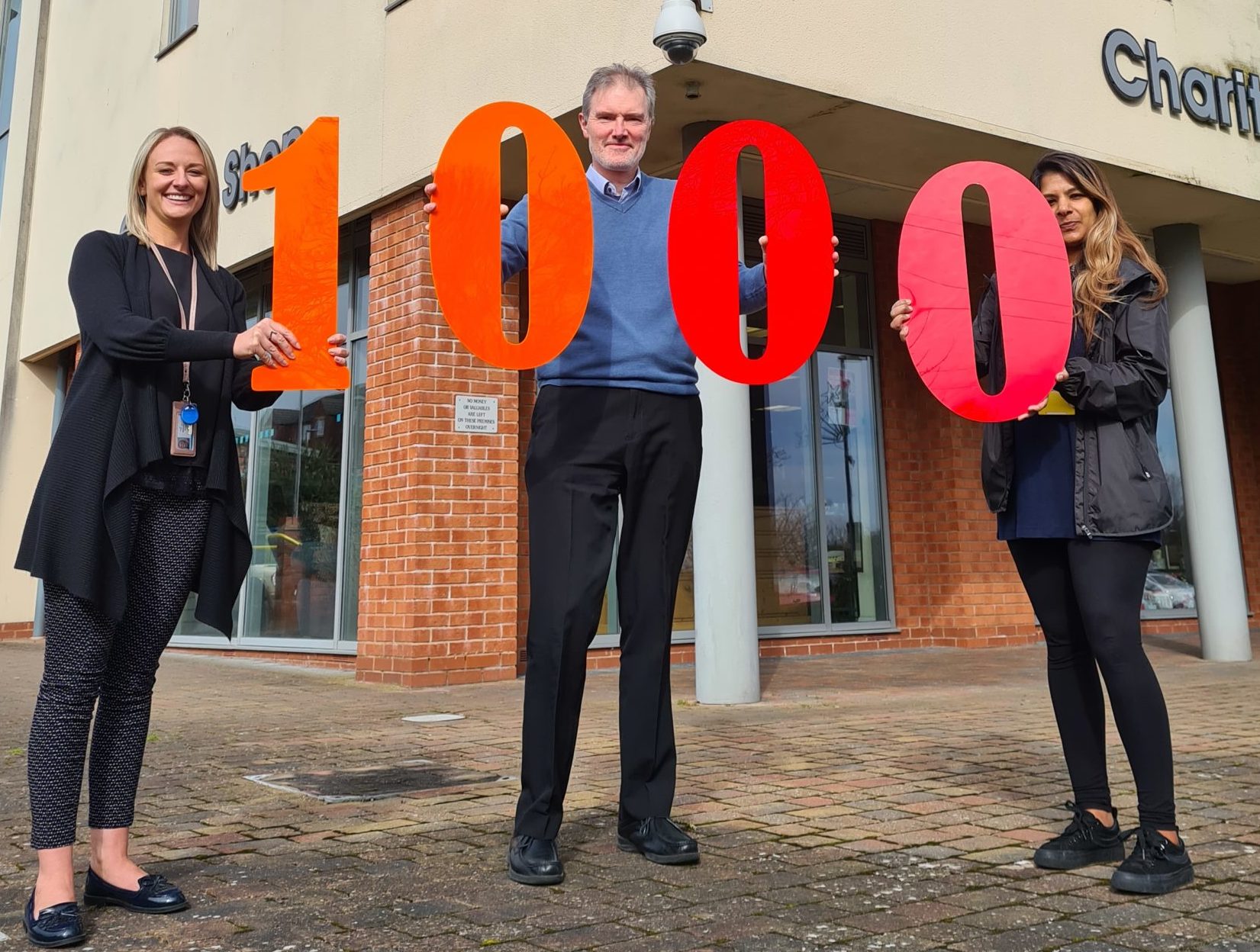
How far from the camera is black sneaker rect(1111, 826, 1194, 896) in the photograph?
2697 mm

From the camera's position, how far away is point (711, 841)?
3273mm

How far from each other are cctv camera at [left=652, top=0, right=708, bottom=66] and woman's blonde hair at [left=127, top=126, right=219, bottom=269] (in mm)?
3350

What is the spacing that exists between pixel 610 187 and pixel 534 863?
1846 mm

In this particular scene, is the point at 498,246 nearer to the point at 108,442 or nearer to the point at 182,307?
the point at 182,307

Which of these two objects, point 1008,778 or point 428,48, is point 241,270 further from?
point 1008,778

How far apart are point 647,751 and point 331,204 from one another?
5.56ft

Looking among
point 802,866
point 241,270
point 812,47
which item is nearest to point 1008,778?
point 802,866

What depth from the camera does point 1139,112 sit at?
26.7 feet

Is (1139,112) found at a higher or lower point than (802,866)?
higher

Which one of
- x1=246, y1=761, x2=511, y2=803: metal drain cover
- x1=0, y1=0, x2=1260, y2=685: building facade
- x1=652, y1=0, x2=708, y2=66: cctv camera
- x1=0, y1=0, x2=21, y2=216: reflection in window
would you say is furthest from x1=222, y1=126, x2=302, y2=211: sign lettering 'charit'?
x1=0, y1=0, x2=21, y2=216: reflection in window

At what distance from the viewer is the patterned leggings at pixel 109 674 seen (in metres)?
2.56

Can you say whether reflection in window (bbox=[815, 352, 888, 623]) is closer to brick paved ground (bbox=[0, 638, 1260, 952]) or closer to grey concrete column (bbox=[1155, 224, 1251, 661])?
grey concrete column (bbox=[1155, 224, 1251, 661])

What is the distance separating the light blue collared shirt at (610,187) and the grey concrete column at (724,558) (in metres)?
3.46

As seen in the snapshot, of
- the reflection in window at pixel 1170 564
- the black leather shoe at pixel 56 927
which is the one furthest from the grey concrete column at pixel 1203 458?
the black leather shoe at pixel 56 927
